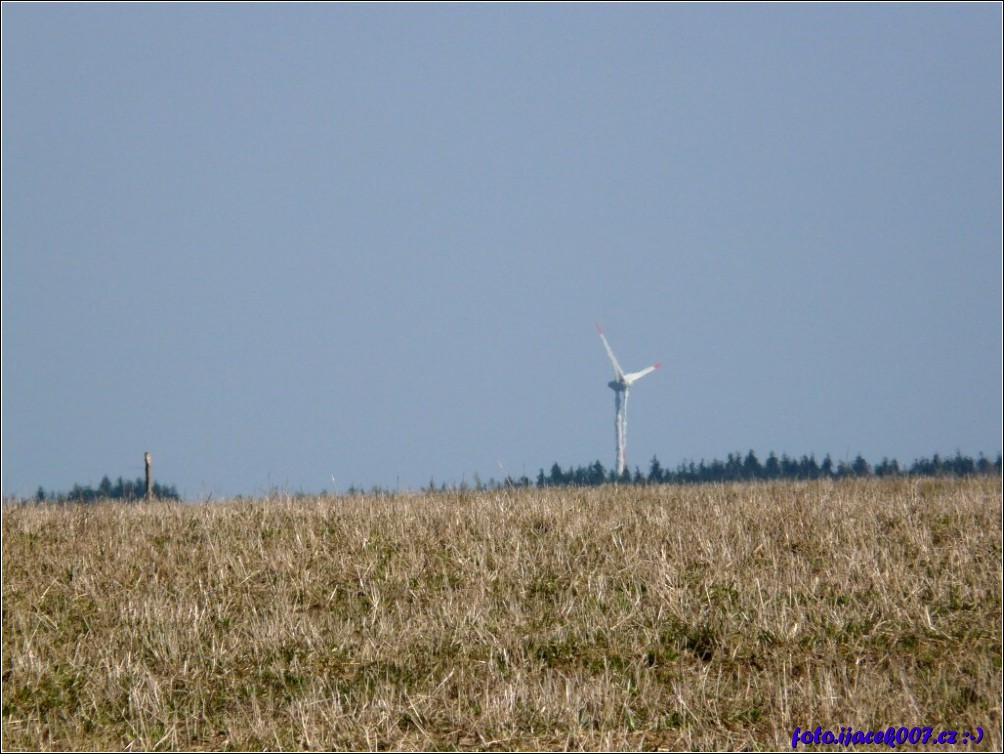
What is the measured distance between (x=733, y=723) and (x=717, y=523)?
283 inches

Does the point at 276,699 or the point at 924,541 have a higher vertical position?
the point at 924,541

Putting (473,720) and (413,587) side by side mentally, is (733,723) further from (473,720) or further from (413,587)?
(413,587)

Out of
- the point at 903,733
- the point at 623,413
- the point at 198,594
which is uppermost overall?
the point at 623,413

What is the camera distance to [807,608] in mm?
16609

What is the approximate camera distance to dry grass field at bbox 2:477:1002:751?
1370 cm

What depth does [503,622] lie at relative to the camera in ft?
53.9

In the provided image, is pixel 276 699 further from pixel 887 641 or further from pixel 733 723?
pixel 887 641

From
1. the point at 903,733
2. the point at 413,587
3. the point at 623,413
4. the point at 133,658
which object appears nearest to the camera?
the point at 903,733

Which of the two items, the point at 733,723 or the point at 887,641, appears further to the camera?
the point at 887,641

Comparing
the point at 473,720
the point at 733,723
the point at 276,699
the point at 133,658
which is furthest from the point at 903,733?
the point at 133,658

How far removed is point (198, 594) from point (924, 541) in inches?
411

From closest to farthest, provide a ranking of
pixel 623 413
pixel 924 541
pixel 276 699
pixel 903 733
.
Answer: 1. pixel 903 733
2. pixel 276 699
3. pixel 924 541
4. pixel 623 413

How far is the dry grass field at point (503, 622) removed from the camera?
539 inches

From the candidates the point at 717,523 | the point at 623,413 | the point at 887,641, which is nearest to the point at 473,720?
the point at 887,641
